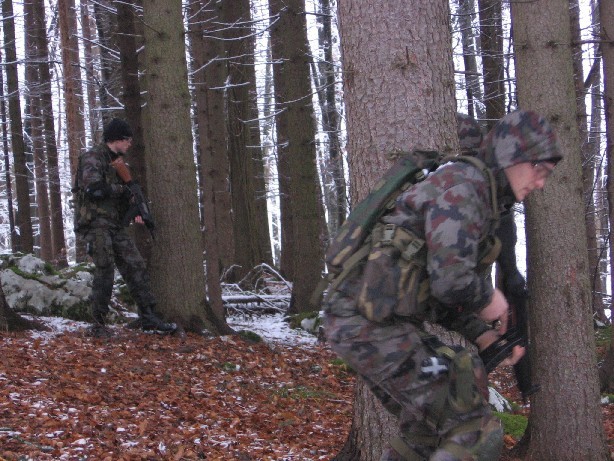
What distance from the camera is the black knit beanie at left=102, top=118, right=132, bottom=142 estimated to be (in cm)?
736

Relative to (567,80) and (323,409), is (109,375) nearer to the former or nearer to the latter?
(323,409)

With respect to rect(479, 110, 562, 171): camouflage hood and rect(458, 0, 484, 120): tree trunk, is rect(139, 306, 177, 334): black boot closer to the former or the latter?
→ rect(479, 110, 562, 171): camouflage hood

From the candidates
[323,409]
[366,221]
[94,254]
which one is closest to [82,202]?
[94,254]

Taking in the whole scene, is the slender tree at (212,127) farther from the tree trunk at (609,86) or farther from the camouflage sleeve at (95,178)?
the tree trunk at (609,86)

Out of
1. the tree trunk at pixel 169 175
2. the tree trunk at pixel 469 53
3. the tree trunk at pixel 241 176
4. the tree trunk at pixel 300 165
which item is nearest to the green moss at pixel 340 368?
the tree trunk at pixel 169 175

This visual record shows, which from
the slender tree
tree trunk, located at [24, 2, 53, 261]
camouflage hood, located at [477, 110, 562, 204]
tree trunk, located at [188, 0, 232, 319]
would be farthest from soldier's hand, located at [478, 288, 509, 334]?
tree trunk, located at [24, 2, 53, 261]

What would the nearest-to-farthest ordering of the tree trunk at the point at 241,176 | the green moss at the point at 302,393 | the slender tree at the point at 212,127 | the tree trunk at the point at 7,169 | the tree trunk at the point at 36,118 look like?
1. the green moss at the point at 302,393
2. the slender tree at the point at 212,127
3. the tree trunk at the point at 241,176
4. the tree trunk at the point at 7,169
5. the tree trunk at the point at 36,118

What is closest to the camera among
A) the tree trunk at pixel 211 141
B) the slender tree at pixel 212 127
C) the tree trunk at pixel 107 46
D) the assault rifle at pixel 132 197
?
the assault rifle at pixel 132 197

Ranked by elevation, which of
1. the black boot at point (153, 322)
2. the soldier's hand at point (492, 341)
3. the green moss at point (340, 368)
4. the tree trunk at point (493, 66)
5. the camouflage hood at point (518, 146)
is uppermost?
the tree trunk at point (493, 66)

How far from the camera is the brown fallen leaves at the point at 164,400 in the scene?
15.5 ft

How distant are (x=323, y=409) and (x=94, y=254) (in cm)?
304

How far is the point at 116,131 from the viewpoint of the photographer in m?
7.40

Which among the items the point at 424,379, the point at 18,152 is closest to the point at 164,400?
the point at 424,379

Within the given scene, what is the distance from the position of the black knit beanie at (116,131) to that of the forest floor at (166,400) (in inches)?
87.7
